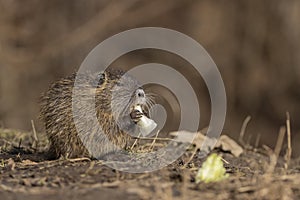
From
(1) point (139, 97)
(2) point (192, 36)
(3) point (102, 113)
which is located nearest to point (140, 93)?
(1) point (139, 97)

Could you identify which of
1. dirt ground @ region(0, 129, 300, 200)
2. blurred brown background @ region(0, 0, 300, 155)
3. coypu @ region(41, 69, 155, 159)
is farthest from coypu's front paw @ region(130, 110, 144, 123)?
blurred brown background @ region(0, 0, 300, 155)

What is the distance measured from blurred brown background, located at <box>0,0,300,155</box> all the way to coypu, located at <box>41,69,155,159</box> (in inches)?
246

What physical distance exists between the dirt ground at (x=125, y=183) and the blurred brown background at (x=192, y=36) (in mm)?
6824

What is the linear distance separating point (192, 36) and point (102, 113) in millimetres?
9462

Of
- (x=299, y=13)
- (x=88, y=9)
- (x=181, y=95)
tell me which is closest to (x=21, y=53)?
(x=88, y=9)

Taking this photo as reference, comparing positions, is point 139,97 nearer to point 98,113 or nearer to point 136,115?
→ point 136,115

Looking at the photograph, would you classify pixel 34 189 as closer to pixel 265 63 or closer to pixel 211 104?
pixel 211 104

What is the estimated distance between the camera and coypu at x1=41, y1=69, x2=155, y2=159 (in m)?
4.89

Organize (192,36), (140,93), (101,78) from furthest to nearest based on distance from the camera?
(192,36) → (101,78) → (140,93)

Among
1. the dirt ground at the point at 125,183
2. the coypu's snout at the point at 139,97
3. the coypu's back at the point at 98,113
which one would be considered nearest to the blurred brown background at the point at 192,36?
the coypu's back at the point at 98,113

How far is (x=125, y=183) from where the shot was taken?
3.80m

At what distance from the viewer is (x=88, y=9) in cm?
1339

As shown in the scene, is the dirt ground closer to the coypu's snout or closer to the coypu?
the coypu

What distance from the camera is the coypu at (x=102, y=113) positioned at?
489cm
